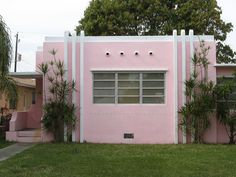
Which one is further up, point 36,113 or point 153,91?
point 153,91

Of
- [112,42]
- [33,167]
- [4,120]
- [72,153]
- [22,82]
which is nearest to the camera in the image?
[33,167]

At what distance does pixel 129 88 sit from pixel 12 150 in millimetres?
4972

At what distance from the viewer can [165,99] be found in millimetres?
16969

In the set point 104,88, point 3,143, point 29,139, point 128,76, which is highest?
point 128,76

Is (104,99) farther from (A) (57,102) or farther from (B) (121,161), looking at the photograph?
(B) (121,161)

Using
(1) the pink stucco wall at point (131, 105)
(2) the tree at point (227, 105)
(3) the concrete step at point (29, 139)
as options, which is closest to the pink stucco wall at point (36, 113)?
(3) the concrete step at point (29, 139)

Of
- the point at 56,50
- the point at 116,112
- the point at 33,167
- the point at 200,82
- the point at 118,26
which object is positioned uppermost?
the point at 118,26

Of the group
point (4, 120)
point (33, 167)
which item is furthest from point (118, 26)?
point (33, 167)

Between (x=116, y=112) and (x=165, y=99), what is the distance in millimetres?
1907

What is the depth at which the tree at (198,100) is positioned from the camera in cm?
1611

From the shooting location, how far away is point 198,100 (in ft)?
53.1

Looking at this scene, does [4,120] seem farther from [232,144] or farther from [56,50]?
[232,144]

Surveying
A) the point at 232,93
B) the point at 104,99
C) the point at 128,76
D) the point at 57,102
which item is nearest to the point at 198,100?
the point at 232,93

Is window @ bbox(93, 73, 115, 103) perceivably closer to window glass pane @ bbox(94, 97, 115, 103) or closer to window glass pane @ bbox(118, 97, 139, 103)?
window glass pane @ bbox(94, 97, 115, 103)
